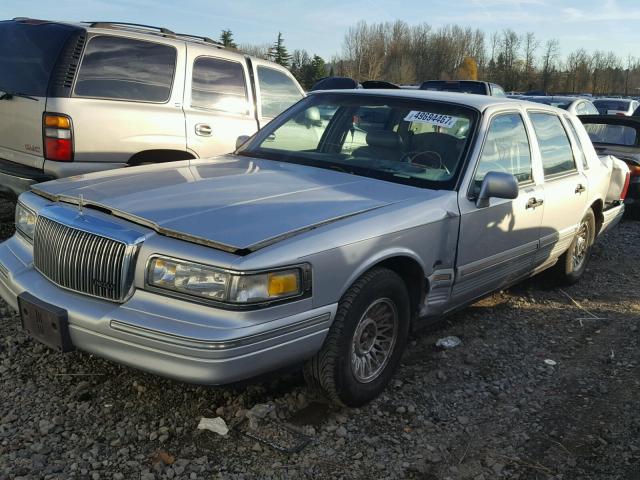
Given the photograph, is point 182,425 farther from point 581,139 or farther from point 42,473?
point 581,139

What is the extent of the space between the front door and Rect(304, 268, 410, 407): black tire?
2.35 ft

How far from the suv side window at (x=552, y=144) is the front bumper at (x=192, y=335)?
2.79m

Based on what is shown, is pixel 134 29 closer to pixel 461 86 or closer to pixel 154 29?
pixel 154 29

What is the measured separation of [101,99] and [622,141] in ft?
25.5

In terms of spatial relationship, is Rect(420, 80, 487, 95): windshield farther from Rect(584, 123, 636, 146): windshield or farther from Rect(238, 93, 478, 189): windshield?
Rect(238, 93, 478, 189): windshield

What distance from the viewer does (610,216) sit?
6.45 m

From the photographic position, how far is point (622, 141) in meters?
9.52

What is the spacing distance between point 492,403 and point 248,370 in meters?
1.66

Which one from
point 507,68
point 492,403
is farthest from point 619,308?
point 507,68

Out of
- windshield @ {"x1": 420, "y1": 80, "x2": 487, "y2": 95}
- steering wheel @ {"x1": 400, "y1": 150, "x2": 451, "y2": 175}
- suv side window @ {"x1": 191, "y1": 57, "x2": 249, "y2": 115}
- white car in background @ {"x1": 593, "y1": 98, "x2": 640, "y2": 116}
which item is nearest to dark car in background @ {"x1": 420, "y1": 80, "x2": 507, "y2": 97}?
windshield @ {"x1": 420, "y1": 80, "x2": 487, "y2": 95}

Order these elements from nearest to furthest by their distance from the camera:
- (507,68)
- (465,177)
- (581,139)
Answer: (465,177), (581,139), (507,68)

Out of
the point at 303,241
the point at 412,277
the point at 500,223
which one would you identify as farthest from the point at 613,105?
the point at 303,241

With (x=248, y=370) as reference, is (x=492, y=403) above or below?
Answer: below

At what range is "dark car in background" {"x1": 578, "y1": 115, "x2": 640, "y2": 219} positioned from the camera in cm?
896
